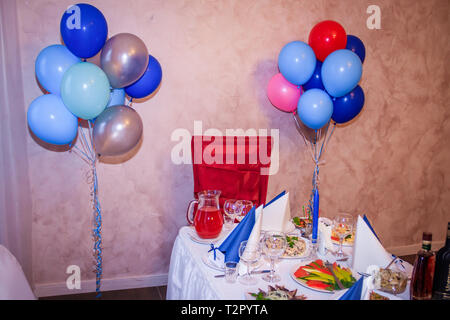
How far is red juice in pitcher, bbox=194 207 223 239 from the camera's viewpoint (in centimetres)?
169

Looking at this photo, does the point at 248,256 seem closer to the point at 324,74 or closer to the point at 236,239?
the point at 236,239

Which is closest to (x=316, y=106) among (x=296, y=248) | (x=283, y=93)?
(x=283, y=93)

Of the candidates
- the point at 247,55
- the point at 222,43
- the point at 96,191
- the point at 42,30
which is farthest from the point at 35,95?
the point at 247,55

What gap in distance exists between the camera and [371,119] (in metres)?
3.26

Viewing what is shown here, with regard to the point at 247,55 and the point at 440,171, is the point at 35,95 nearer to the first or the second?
the point at 247,55

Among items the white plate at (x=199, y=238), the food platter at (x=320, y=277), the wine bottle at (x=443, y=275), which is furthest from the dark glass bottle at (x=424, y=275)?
the white plate at (x=199, y=238)

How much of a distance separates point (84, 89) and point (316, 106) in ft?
4.74

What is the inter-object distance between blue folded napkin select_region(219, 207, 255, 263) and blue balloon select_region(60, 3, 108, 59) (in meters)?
1.28

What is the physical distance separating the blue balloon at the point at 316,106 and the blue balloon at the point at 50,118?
4.86 feet

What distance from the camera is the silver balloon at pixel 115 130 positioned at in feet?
6.44

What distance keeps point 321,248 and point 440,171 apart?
2.65 m

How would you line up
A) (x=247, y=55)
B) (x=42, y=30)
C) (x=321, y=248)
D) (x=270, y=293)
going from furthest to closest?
(x=247, y=55), (x=42, y=30), (x=321, y=248), (x=270, y=293)

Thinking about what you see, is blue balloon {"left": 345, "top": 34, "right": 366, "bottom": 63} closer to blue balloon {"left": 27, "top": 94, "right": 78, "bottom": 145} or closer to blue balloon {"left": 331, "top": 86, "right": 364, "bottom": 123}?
blue balloon {"left": 331, "top": 86, "right": 364, "bottom": 123}

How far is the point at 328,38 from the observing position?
2412 mm
